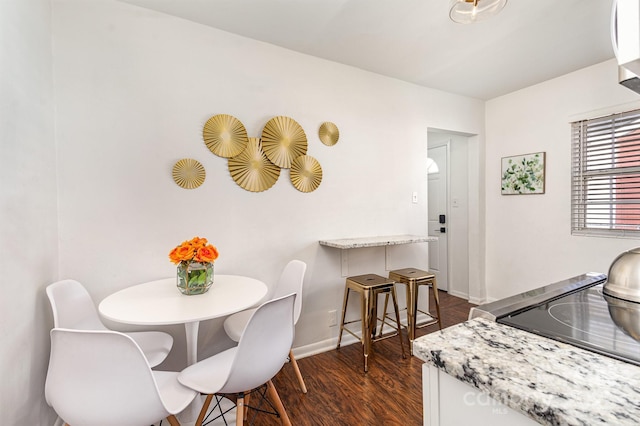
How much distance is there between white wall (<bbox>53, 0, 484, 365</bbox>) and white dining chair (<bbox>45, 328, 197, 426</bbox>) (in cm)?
96

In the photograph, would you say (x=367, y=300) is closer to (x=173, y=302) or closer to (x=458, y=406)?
(x=173, y=302)

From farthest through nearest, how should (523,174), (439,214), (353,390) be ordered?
(439,214) → (523,174) → (353,390)

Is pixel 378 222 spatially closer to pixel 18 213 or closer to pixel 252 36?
pixel 252 36

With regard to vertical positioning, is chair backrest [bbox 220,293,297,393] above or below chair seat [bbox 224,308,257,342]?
above

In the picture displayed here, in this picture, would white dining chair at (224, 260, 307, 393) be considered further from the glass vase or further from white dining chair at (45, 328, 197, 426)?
white dining chair at (45, 328, 197, 426)

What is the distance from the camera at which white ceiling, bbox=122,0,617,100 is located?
194 centimetres

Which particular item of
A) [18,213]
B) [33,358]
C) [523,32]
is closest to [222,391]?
[33,358]

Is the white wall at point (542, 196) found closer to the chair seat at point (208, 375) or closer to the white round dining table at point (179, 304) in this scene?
the white round dining table at point (179, 304)

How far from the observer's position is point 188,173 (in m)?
2.07

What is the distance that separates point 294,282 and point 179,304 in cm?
76

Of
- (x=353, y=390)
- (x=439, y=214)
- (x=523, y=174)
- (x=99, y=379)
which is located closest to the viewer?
(x=99, y=379)

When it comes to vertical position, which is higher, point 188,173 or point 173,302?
point 188,173

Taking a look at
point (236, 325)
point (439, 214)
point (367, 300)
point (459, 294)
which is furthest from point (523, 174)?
point (236, 325)

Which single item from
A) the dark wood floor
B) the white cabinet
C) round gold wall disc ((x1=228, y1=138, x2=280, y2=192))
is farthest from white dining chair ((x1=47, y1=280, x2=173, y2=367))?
the white cabinet
